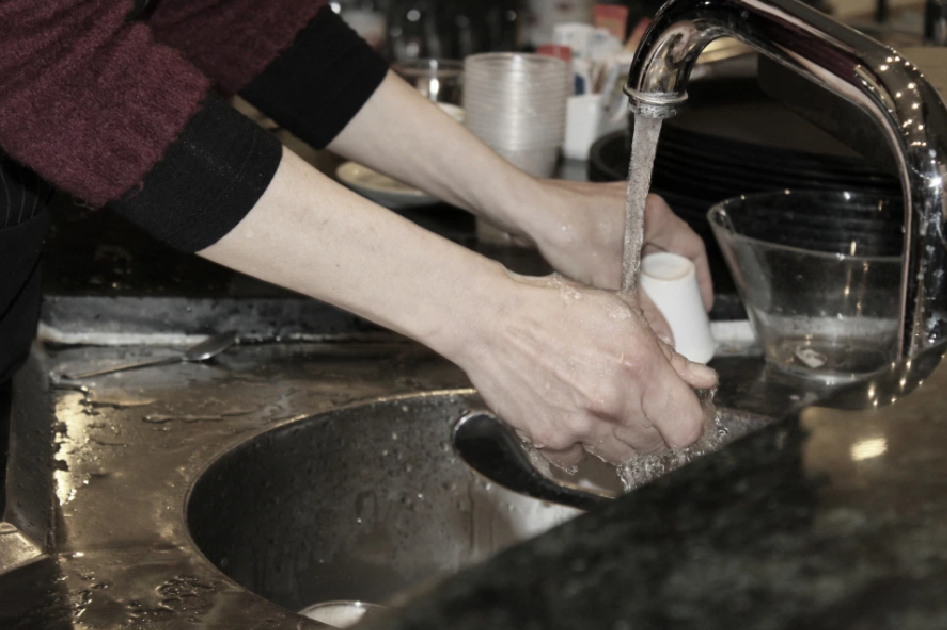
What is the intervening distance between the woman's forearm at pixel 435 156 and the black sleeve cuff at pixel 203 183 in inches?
14.1

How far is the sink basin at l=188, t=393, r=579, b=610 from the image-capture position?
3.21 ft

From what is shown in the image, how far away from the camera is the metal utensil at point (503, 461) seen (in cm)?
108

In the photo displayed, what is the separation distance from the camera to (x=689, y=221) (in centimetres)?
121

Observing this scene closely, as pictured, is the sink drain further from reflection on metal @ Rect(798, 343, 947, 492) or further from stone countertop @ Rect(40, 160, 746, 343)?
reflection on metal @ Rect(798, 343, 947, 492)

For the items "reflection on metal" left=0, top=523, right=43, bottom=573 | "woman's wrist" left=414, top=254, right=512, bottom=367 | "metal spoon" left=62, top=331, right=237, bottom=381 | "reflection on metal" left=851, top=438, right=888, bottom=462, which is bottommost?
"metal spoon" left=62, top=331, right=237, bottom=381

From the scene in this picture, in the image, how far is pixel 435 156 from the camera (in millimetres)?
1047

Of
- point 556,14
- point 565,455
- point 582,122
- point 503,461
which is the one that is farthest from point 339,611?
point 556,14

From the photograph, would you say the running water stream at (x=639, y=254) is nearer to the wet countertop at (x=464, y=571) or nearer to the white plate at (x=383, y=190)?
the wet countertop at (x=464, y=571)

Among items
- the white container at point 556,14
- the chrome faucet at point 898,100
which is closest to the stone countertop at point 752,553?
the chrome faucet at point 898,100

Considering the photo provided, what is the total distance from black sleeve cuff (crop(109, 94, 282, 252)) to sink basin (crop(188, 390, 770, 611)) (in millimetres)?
308

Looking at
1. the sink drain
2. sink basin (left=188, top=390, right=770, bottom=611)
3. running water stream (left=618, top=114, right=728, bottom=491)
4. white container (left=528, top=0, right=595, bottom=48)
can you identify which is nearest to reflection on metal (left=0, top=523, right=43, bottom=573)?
sink basin (left=188, top=390, right=770, bottom=611)

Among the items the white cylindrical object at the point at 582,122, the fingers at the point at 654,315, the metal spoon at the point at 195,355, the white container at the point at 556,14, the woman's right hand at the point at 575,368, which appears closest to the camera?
the woman's right hand at the point at 575,368

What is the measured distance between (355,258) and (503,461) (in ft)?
1.46

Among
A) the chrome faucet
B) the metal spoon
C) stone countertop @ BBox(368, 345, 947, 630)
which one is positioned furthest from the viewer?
the metal spoon
